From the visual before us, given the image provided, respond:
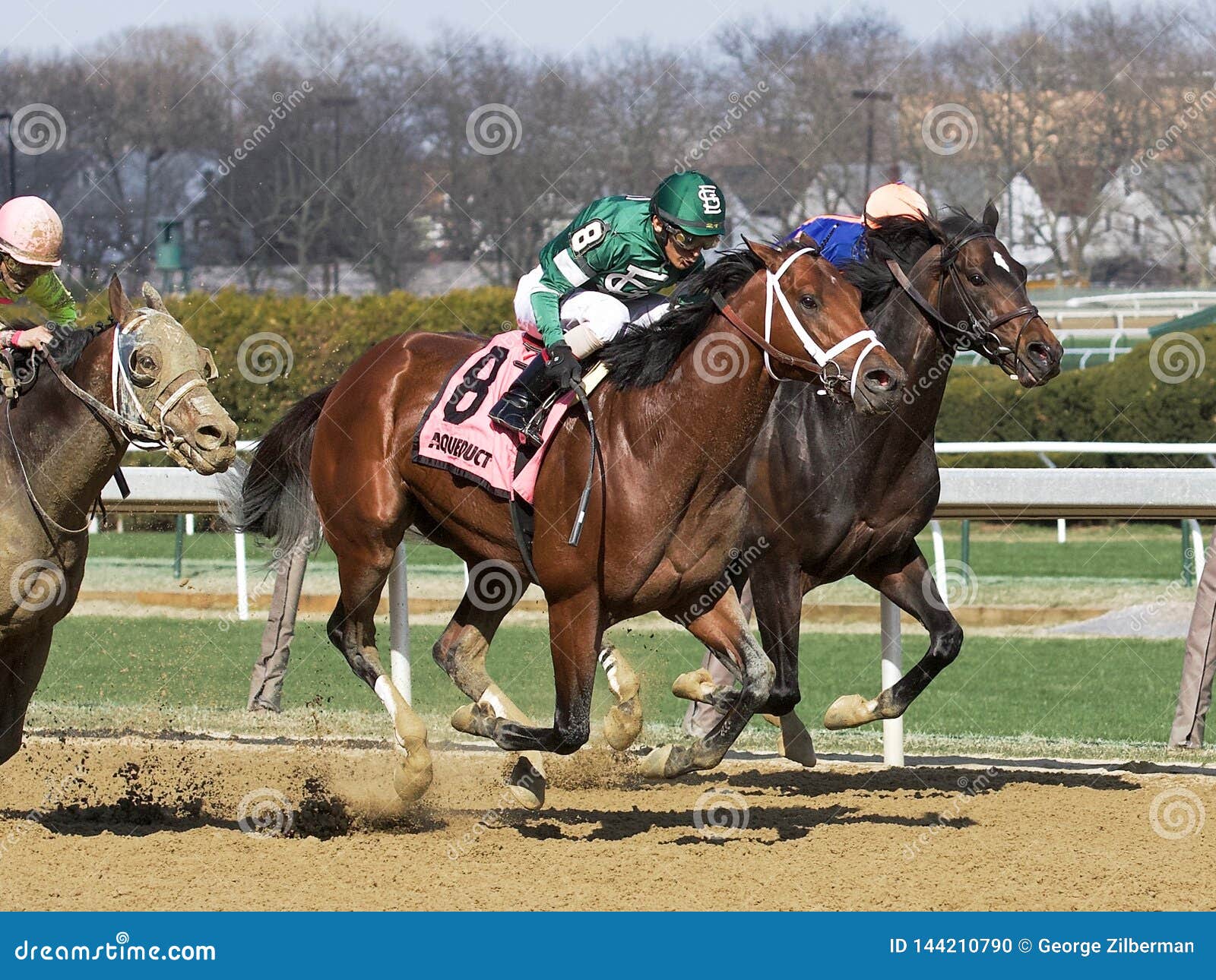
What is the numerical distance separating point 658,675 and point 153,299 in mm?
5189

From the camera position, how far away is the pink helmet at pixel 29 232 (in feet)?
16.5

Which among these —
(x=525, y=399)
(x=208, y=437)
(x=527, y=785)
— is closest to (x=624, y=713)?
(x=527, y=785)

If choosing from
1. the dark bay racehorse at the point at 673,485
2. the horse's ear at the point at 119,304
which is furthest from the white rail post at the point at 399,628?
the horse's ear at the point at 119,304

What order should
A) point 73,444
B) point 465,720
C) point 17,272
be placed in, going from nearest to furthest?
point 73,444
point 17,272
point 465,720

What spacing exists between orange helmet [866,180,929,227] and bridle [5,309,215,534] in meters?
2.85

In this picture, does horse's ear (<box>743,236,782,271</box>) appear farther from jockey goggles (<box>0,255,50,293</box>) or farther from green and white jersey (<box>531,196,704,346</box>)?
jockey goggles (<box>0,255,50,293</box>)

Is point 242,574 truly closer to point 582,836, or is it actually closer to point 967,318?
point 582,836

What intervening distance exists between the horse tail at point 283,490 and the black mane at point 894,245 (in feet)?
6.95

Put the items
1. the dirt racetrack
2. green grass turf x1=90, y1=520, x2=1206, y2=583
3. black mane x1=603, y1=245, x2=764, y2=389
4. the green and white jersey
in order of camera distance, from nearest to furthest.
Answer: the dirt racetrack
black mane x1=603, y1=245, x2=764, y2=389
the green and white jersey
green grass turf x1=90, y1=520, x2=1206, y2=583

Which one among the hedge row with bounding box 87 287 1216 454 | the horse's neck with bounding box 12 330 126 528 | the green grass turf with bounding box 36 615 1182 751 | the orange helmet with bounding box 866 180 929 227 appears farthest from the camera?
the hedge row with bounding box 87 287 1216 454

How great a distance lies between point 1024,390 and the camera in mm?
17328

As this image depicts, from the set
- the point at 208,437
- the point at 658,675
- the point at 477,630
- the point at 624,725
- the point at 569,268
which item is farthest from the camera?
the point at 658,675

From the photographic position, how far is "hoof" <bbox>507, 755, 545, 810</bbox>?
18.2 ft

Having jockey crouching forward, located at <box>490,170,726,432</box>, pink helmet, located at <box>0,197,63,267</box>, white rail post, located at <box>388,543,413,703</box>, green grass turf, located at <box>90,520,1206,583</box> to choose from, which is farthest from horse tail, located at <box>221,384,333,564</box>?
green grass turf, located at <box>90,520,1206,583</box>
